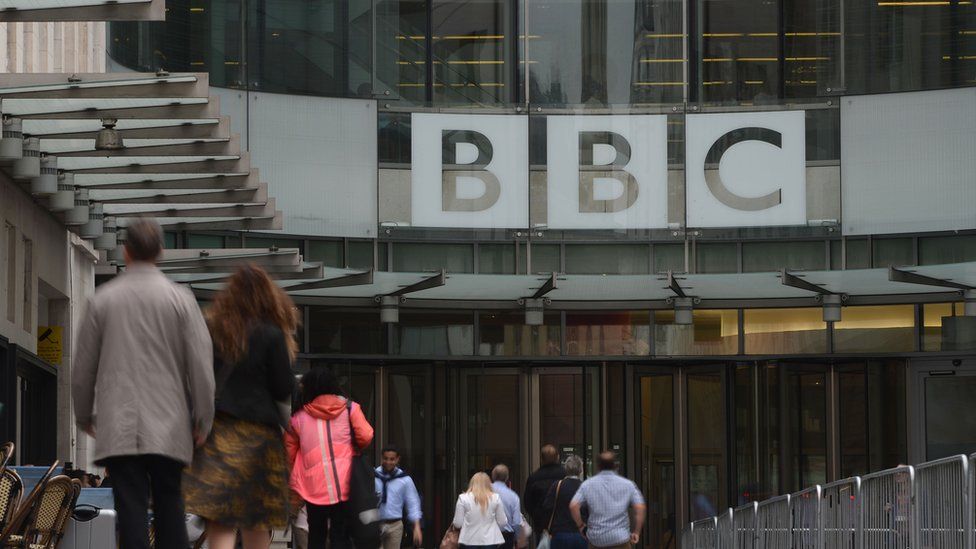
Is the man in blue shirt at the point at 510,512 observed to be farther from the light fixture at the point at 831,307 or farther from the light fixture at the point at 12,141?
the light fixture at the point at 831,307

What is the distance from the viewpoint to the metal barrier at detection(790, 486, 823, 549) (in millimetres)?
13594

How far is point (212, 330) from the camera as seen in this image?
8180 millimetres

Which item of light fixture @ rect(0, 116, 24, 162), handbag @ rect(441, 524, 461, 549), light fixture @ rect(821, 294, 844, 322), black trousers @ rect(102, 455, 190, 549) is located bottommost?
handbag @ rect(441, 524, 461, 549)

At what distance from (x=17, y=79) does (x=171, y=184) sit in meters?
3.80

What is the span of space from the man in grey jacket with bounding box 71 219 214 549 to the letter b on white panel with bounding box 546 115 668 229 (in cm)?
1875

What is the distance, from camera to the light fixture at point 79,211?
18297 mm

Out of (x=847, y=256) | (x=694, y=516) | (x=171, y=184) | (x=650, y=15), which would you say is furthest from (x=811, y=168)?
(x=171, y=184)

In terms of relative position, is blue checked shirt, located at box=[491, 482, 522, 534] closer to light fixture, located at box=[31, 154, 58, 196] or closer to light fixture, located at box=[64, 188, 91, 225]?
light fixture, located at box=[64, 188, 91, 225]

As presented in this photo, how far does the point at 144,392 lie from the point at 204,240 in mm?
18266

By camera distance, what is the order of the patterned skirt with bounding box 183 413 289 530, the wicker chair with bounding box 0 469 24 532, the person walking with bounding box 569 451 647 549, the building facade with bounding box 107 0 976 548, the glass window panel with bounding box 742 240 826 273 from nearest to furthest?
the patterned skirt with bounding box 183 413 289 530
the wicker chair with bounding box 0 469 24 532
the person walking with bounding box 569 451 647 549
the building facade with bounding box 107 0 976 548
the glass window panel with bounding box 742 240 826 273

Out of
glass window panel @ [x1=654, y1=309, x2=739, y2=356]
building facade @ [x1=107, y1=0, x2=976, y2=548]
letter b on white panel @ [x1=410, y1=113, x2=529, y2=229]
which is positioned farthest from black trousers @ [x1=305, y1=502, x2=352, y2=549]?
glass window panel @ [x1=654, y1=309, x2=739, y2=356]

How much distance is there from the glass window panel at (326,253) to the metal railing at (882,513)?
989 centimetres

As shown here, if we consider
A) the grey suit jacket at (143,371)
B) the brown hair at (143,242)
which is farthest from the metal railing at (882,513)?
the brown hair at (143,242)

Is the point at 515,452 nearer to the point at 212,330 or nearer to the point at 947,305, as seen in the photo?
the point at 947,305
